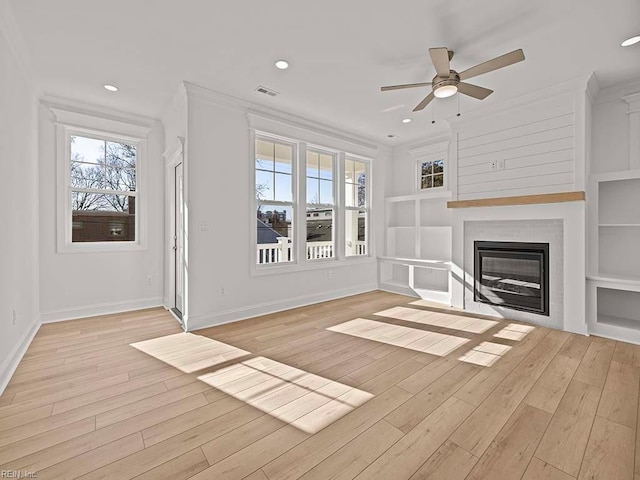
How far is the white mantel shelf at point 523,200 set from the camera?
3.43 m

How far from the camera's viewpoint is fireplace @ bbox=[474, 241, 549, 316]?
3.76 m

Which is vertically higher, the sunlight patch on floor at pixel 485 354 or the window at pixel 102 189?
the window at pixel 102 189

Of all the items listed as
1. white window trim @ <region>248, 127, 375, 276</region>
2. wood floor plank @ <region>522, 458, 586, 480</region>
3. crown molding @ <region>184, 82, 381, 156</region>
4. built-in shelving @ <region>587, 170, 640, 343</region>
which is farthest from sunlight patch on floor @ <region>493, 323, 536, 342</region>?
crown molding @ <region>184, 82, 381, 156</region>

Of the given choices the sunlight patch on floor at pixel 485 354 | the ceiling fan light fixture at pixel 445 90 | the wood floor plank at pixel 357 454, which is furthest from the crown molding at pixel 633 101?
the wood floor plank at pixel 357 454

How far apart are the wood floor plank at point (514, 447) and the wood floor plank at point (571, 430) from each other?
5cm

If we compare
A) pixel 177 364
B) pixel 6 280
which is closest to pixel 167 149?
pixel 6 280

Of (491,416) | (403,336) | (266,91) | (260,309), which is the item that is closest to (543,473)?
(491,416)

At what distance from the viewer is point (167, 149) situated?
4.42 m

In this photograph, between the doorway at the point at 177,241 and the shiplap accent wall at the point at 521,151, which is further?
the doorway at the point at 177,241

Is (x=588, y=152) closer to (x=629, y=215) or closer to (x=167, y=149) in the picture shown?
(x=629, y=215)

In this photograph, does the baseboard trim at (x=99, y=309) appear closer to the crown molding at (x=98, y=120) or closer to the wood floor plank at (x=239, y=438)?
the crown molding at (x=98, y=120)

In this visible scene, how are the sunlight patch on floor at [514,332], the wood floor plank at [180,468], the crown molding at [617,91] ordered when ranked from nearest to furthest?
the wood floor plank at [180,468] → the sunlight patch on floor at [514,332] → the crown molding at [617,91]

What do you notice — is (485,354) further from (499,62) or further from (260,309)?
(260,309)

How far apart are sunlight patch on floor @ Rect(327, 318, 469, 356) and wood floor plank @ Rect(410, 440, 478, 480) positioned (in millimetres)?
1320
